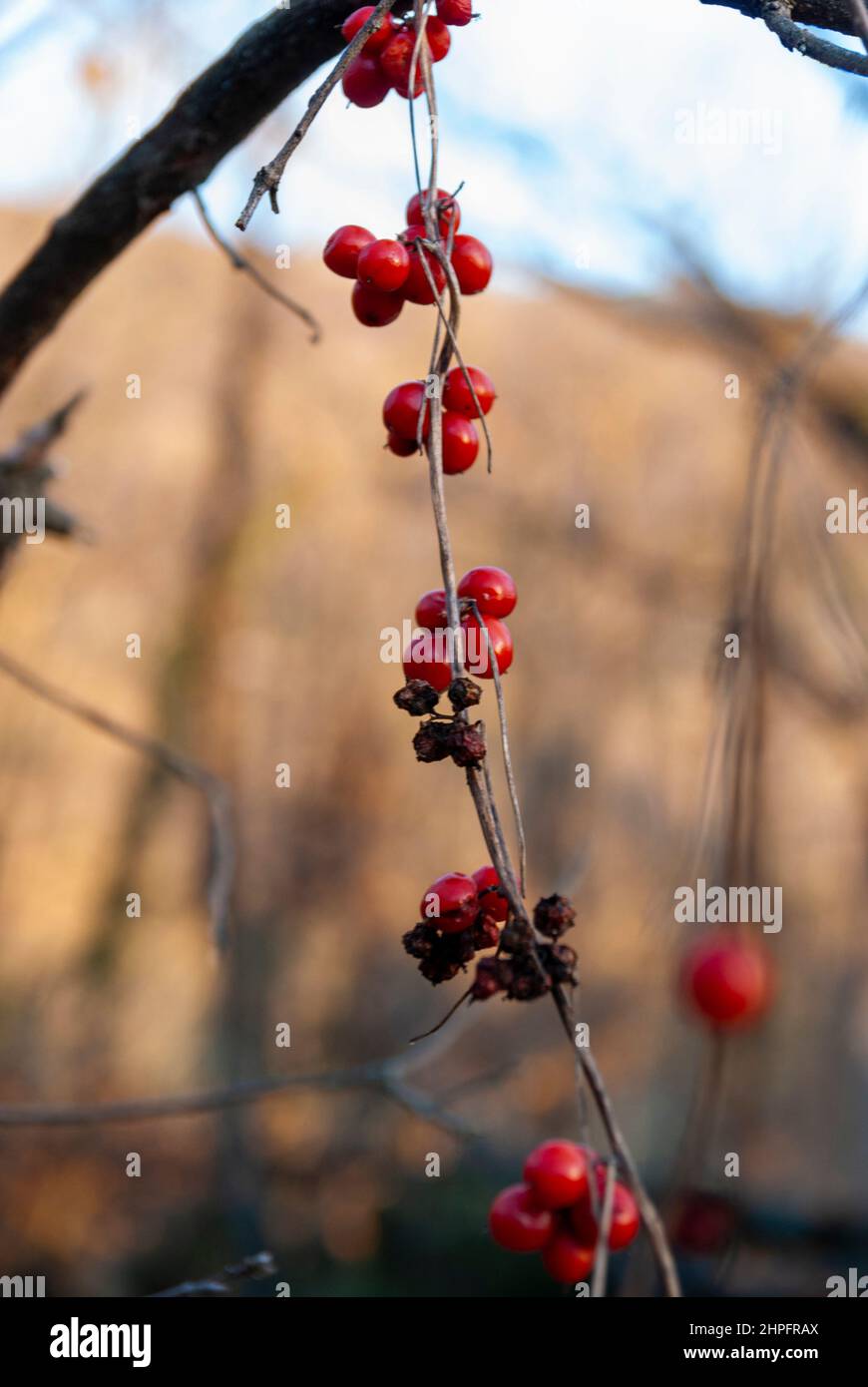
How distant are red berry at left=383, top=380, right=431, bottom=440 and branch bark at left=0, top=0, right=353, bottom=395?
0.36 metres

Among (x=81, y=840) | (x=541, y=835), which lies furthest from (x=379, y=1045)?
(x=81, y=840)

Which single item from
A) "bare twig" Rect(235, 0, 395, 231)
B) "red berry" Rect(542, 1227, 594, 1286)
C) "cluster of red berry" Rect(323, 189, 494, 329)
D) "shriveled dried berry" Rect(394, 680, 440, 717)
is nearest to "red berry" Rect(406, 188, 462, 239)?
"cluster of red berry" Rect(323, 189, 494, 329)

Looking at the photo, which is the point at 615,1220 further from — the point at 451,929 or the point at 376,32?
the point at 376,32

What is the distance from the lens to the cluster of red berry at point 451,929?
0.68 meters

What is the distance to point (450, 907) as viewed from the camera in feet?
2.25

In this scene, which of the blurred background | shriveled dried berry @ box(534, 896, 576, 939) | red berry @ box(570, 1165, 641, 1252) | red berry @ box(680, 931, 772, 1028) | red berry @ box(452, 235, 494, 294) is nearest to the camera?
shriveled dried berry @ box(534, 896, 576, 939)

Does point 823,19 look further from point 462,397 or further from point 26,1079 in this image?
point 26,1079

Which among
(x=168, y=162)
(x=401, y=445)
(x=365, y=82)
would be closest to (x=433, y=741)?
(x=401, y=445)

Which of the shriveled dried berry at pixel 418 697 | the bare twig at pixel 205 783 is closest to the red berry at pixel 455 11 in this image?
the shriveled dried berry at pixel 418 697

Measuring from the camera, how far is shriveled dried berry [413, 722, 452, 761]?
652 mm

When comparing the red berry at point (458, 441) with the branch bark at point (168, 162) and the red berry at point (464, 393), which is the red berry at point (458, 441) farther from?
the branch bark at point (168, 162)

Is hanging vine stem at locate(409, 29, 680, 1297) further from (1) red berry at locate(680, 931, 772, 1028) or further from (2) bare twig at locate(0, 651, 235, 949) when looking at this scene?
(1) red berry at locate(680, 931, 772, 1028)

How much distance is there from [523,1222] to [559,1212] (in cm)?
3
